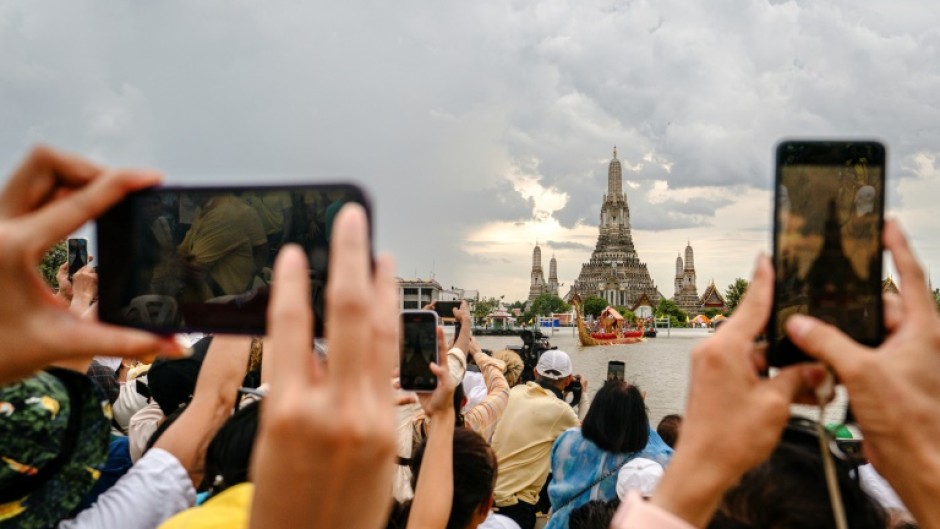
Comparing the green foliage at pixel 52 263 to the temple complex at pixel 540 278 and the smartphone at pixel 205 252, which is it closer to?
the smartphone at pixel 205 252

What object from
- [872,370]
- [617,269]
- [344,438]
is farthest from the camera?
[617,269]

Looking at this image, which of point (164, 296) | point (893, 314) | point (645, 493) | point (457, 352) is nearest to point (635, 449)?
point (645, 493)

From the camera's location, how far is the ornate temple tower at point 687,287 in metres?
99.9

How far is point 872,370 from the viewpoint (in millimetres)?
995

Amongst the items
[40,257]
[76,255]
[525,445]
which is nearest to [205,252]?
[40,257]

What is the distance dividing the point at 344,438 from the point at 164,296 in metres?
0.60

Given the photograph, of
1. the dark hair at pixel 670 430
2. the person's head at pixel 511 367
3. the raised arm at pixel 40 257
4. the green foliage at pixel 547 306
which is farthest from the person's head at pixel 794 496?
the green foliage at pixel 547 306

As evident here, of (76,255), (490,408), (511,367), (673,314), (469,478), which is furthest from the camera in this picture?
(673,314)

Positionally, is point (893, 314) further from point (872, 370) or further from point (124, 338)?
point (124, 338)

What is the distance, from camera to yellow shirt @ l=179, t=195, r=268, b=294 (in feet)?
3.99

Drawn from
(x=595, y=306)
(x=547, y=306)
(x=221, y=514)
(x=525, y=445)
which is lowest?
(x=547, y=306)

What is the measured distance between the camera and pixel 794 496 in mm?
1356

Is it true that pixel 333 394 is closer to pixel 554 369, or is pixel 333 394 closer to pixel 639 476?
pixel 639 476

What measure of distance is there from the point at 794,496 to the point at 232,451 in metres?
1.30
